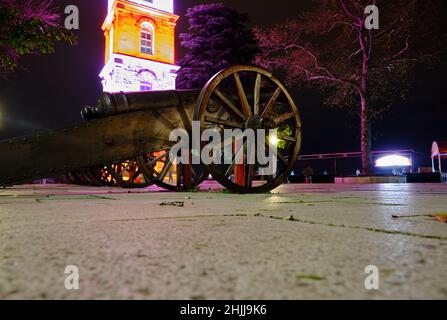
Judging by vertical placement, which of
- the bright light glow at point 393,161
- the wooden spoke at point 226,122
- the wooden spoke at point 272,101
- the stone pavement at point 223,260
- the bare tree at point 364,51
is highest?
the bare tree at point 364,51

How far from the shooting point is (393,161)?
18.7m

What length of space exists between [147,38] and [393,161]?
72.3 ft

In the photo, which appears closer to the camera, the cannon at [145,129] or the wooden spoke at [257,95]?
the cannon at [145,129]

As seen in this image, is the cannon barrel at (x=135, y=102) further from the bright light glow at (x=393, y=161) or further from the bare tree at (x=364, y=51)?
the bright light glow at (x=393, y=161)

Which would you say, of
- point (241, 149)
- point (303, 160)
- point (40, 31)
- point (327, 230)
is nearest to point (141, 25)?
point (303, 160)

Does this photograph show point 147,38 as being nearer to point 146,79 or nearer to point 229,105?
point 146,79

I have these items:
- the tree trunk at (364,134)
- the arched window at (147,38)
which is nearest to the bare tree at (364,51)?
the tree trunk at (364,134)

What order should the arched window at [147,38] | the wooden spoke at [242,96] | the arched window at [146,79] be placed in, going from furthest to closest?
the arched window at [147,38], the arched window at [146,79], the wooden spoke at [242,96]

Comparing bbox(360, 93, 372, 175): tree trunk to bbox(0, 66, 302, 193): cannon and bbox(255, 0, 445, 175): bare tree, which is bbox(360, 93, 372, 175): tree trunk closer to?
bbox(255, 0, 445, 175): bare tree

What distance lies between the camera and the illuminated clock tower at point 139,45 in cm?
2811

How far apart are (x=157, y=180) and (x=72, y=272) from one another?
591cm

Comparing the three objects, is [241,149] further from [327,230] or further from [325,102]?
[325,102]

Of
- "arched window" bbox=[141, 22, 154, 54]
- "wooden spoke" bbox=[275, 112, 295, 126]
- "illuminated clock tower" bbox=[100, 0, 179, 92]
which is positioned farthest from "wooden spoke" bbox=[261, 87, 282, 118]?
"arched window" bbox=[141, 22, 154, 54]
